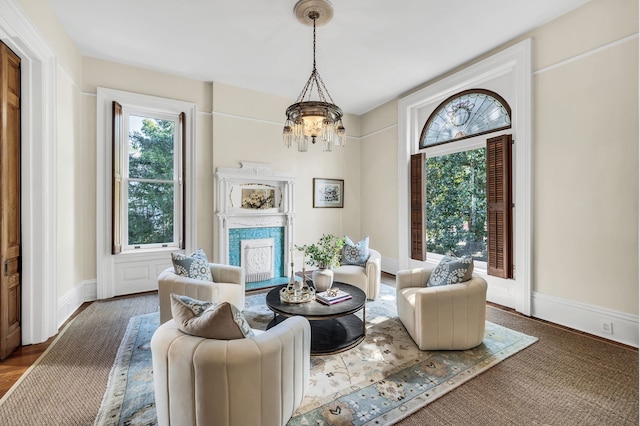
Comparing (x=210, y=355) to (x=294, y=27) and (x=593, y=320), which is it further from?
(x=593, y=320)

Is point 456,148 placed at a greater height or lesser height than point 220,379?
greater

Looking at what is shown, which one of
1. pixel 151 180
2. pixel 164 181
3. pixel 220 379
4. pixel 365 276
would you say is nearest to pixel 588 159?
pixel 365 276

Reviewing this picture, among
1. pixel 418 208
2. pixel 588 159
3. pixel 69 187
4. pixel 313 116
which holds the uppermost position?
pixel 313 116

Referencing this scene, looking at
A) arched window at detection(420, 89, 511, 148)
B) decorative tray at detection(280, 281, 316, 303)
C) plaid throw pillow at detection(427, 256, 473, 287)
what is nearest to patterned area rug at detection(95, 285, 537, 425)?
decorative tray at detection(280, 281, 316, 303)

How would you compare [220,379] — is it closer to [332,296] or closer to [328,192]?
[332,296]

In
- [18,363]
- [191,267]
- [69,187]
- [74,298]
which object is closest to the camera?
[18,363]

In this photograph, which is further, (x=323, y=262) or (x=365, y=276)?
(x=365, y=276)

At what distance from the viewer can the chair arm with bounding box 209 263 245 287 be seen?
334cm

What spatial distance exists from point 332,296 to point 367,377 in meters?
0.76

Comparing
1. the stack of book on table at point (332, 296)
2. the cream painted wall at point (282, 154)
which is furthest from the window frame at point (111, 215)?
the stack of book on table at point (332, 296)

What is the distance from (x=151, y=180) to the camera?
4.42m

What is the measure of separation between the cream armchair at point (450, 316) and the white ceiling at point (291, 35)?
2.77 metres

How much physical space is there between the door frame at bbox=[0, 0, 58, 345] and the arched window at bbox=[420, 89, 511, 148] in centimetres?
493

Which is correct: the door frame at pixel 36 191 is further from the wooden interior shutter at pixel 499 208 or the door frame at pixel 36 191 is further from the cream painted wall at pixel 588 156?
the cream painted wall at pixel 588 156
